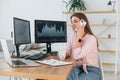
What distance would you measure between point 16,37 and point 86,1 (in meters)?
2.62

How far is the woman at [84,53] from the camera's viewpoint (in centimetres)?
180

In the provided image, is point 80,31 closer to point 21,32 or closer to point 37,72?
point 21,32

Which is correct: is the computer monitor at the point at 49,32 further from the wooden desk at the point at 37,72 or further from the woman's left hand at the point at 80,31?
the wooden desk at the point at 37,72

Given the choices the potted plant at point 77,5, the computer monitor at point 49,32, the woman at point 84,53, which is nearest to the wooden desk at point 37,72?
the woman at point 84,53

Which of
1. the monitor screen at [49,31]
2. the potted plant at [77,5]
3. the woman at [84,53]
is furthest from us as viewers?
the potted plant at [77,5]

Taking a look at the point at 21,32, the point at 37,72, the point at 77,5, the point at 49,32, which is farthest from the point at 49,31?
the point at 77,5

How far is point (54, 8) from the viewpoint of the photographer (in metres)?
4.21

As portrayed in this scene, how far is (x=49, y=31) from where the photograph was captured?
8.02ft

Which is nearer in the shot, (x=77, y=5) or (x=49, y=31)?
(x=49, y=31)

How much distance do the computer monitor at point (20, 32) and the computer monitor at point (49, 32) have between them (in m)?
0.18

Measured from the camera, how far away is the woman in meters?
1.80

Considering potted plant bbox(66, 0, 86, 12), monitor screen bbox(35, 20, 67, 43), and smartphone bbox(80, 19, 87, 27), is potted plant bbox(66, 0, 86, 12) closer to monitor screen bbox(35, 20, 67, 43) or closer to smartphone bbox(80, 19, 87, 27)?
monitor screen bbox(35, 20, 67, 43)

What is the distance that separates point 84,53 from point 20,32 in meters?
0.73

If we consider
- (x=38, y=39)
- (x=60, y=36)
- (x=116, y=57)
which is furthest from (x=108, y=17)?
(x=38, y=39)
